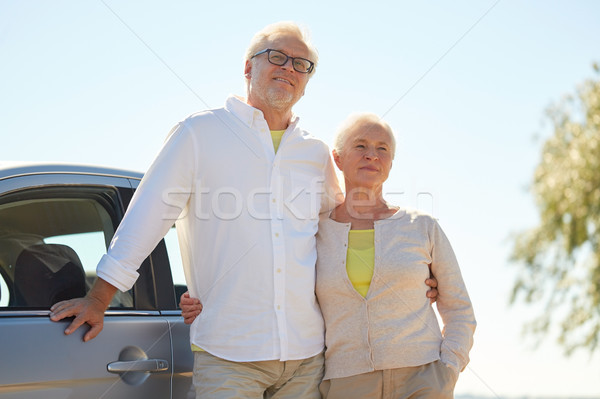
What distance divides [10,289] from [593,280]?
1192cm

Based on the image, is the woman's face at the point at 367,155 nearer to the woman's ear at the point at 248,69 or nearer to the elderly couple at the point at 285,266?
the elderly couple at the point at 285,266

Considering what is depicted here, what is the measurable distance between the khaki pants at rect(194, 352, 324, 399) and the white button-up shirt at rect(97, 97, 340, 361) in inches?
1.6

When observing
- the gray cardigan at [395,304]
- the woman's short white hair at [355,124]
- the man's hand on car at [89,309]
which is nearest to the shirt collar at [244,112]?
the woman's short white hair at [355,124]

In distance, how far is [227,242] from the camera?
263 centimetres

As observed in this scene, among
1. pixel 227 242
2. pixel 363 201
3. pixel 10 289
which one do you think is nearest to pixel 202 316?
pixel 227 242

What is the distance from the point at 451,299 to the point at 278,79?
122 cm

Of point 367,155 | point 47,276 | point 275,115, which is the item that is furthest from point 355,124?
point 47,276

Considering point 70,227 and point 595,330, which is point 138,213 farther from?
point 595,330

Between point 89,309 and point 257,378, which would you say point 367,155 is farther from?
point 89,309

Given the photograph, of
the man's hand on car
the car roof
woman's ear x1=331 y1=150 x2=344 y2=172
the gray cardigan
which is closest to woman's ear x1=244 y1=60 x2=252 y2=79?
woman's ear x1=331 y1=150 x2=344 y2=172

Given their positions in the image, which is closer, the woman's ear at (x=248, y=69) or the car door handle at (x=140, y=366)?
the car door handle at (x=140, y=366)

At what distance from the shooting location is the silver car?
232 centimetres

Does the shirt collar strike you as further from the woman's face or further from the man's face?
the woman's face

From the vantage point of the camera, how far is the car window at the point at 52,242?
254cm
